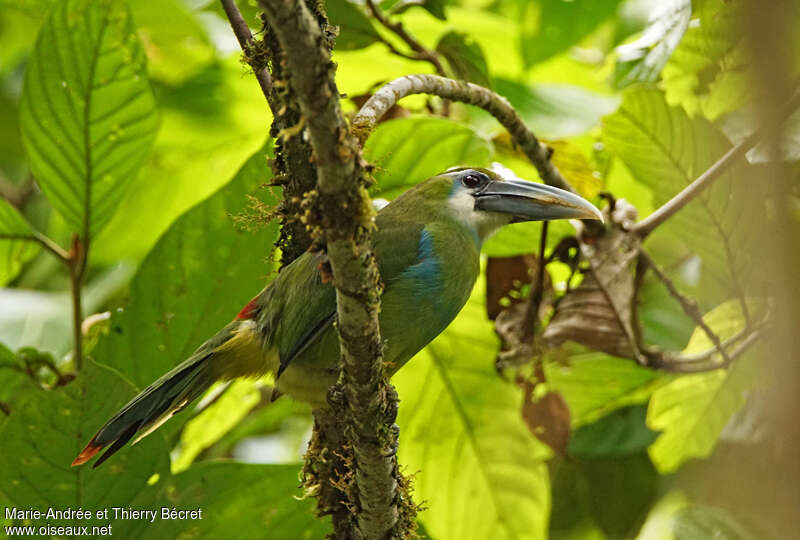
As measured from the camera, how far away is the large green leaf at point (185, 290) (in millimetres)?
2596

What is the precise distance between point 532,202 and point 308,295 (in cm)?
73

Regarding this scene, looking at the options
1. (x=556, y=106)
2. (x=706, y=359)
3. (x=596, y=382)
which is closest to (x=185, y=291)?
(x=556, y=106)

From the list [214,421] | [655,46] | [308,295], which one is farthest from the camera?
[214,421]

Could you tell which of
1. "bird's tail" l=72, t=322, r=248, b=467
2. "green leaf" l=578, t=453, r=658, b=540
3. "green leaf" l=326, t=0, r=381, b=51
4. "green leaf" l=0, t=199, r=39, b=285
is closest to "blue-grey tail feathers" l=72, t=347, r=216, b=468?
"bird's tail" l=72, t=322, r=248, b=467

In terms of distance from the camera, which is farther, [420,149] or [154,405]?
[420,149]

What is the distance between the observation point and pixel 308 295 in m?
2.19

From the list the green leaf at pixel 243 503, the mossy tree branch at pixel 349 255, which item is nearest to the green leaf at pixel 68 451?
the green leaf at pixel 243 503

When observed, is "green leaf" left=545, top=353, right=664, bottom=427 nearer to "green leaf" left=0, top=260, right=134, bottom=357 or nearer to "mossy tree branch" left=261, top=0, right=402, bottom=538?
"mossy tree branch" left=261, top=0, right=402, bottom=538

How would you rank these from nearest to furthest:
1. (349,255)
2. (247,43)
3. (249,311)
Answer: (349,255)
(247,43)
(249,311)

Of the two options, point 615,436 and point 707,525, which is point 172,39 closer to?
point 615,436

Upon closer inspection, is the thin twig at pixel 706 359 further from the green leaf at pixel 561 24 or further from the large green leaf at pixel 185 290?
the large green leaf at pixel 185 290

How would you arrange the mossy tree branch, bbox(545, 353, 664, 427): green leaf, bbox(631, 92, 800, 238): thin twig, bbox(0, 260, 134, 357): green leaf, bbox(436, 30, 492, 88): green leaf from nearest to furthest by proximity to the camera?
the mossy tree branch < bbox(631, 92, 800, 238): thin twig < bbox(436, 30, 492, 88): green leaf < bbox(0, 260, 134, 357): green leaf < bbox(545, 353, 664, 427): green leaf

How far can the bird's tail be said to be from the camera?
2.20 metres

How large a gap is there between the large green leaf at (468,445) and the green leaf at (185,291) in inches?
29.3
